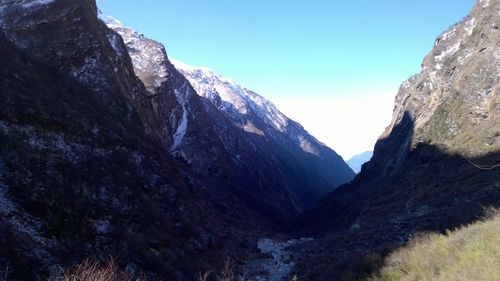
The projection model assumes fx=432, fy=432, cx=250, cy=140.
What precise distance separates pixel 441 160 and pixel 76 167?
4594cm

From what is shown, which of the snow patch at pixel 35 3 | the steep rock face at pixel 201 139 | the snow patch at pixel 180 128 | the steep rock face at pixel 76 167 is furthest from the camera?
the snow patch at pixel 180 128

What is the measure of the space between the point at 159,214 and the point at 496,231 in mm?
23559

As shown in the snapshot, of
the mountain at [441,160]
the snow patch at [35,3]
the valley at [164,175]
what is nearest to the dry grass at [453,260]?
the valley at [164,175]

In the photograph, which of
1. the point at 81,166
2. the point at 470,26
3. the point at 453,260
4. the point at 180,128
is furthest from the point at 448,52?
the point at 453,260

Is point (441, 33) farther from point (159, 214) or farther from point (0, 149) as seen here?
point (0, 149)

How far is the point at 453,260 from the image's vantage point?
12.3 metres

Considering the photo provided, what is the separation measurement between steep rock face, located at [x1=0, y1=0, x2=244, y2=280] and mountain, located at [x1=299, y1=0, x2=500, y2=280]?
36.7 ft

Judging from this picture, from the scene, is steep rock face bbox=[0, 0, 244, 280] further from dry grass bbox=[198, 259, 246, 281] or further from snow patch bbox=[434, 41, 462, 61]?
snow patch bbox=[434, 41, 462, 61]

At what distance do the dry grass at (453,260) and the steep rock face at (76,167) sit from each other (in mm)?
13007

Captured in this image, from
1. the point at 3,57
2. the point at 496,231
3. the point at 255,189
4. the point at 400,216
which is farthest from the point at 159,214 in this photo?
the point at 255,189

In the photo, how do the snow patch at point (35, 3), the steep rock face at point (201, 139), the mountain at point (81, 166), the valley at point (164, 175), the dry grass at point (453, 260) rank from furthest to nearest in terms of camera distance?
the steep rock face at point (201, 139) → the snow patch at point (35, 3) → the mountain at point (81, 166) → the valley at point (164, 175) → the dry grass at point (453, 260)

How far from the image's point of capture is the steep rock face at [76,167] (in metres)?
20.2

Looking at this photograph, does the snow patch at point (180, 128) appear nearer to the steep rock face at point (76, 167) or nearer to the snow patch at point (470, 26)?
the steep rock face at point (76, 167)

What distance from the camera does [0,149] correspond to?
22688mm
